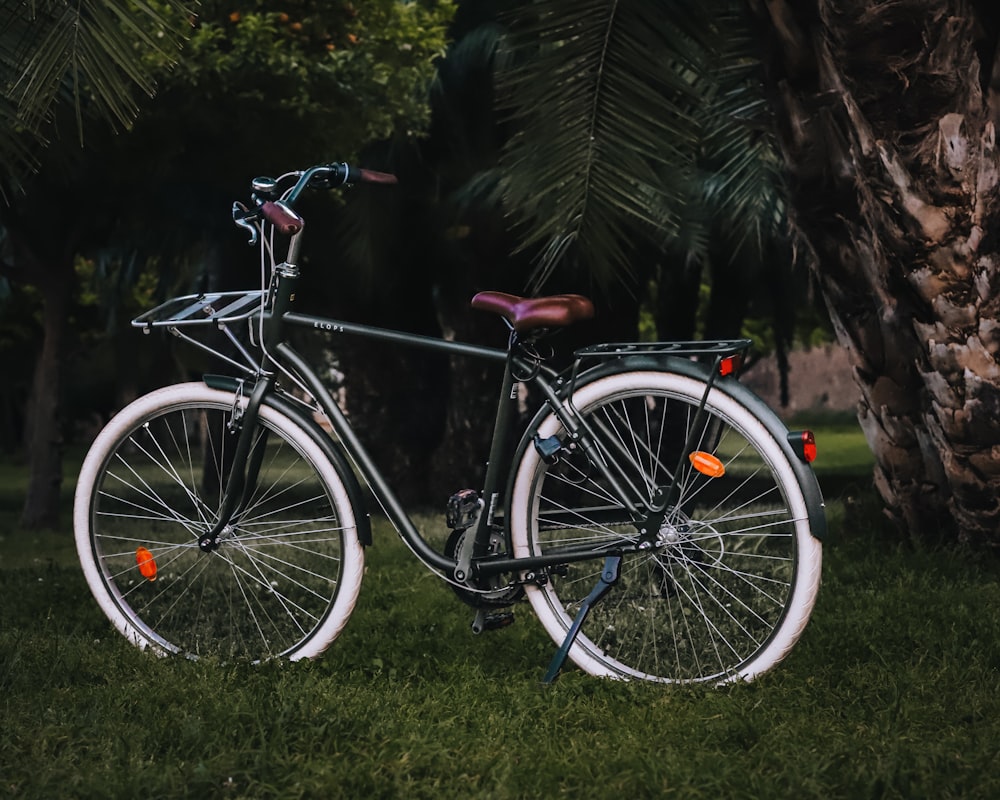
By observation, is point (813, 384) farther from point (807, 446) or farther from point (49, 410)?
point (807, 446)

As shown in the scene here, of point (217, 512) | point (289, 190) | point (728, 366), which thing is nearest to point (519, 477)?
point (728, 366)

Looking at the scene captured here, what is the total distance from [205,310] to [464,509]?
101cm

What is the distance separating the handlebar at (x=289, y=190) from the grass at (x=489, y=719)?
1.33 m

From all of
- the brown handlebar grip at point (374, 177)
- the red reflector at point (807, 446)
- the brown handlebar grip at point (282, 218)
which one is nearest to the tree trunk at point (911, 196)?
the brown handlebar grip at point (374, 177)

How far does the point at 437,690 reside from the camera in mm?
3955

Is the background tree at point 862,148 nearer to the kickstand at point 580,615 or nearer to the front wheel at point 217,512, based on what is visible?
the front wheel at point 217,512

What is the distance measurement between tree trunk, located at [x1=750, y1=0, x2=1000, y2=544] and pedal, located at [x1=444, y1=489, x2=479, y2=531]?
7.59ft

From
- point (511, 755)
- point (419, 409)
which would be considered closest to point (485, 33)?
point (419, 409)

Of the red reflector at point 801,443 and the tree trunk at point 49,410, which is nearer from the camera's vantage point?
the red reflector at point 801,443

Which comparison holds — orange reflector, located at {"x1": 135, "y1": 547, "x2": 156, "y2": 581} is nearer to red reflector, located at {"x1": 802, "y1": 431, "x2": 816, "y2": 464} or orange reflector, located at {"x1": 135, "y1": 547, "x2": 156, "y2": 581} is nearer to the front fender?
the front fender

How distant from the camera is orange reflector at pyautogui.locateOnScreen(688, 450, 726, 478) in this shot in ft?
12.0

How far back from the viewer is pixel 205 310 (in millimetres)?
4176

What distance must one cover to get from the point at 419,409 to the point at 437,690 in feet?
36.6

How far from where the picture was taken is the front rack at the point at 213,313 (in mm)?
4102
